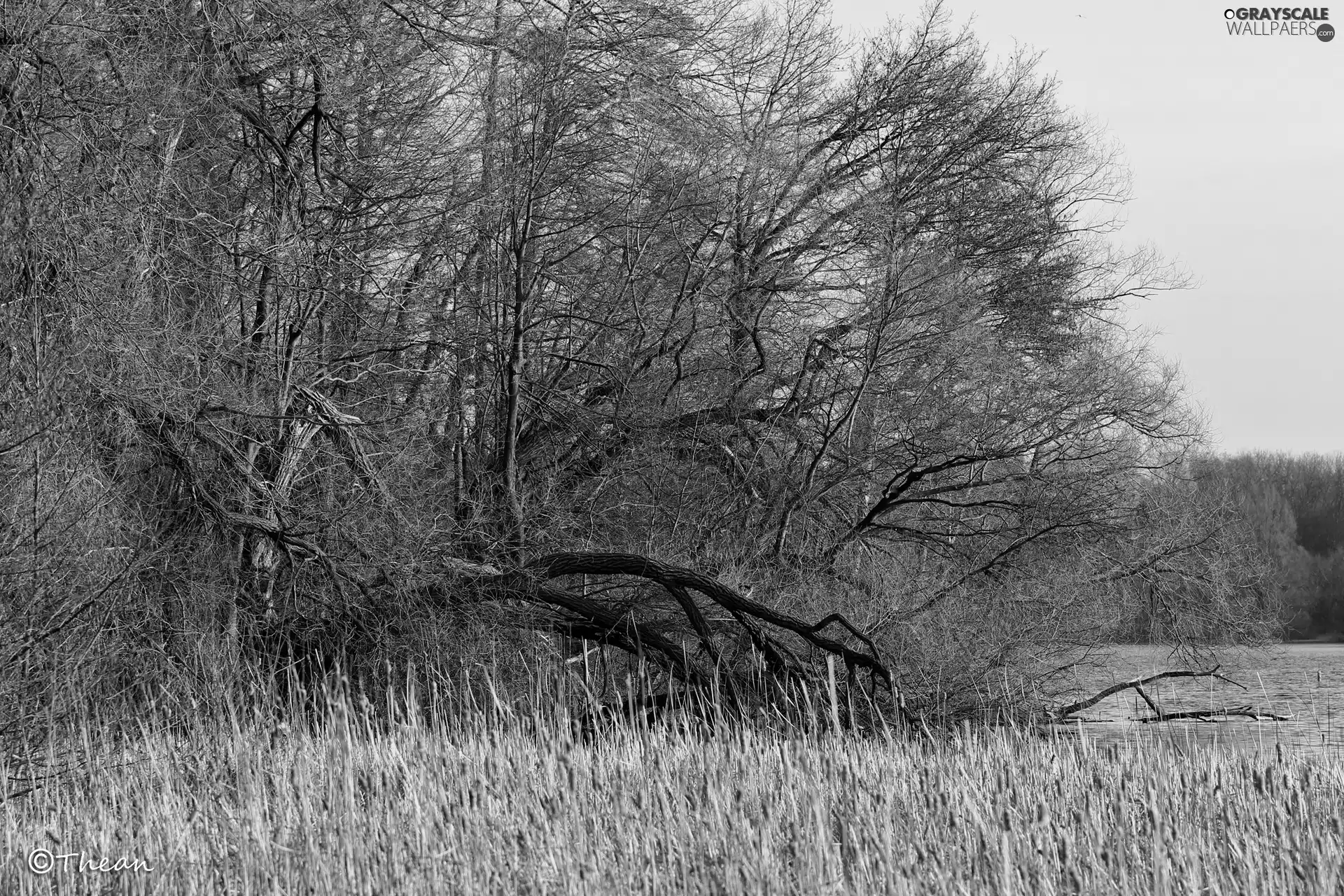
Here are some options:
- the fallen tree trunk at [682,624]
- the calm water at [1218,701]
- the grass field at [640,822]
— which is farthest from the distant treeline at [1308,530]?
the grass field at [640,822]

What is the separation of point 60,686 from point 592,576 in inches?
219

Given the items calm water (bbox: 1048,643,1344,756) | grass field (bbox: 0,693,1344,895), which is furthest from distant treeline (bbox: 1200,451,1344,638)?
grass field (bbox: 0,693,1344,895)

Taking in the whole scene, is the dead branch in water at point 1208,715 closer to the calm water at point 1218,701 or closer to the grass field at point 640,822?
the calm water at point 1218,701

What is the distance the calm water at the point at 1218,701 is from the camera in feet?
43.9

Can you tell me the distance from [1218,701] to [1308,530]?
61.6 ft

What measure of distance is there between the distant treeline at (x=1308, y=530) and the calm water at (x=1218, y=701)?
935cm

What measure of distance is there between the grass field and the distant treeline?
21597mm

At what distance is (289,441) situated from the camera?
10.3 meters

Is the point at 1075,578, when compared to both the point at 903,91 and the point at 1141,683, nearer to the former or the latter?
the point at 1141,683

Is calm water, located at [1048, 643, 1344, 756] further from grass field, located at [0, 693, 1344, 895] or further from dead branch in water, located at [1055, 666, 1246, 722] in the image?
grass field, located at [0, 693, 1344, 895]

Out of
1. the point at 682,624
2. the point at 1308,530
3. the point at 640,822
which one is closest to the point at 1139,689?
the point at 682,624

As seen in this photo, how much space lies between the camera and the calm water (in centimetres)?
1338

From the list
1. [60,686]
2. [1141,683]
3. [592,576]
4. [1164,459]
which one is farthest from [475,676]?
[1164,459]

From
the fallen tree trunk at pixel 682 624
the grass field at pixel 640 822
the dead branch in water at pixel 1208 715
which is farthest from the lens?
the dead branch in water at pixel 1208 715
